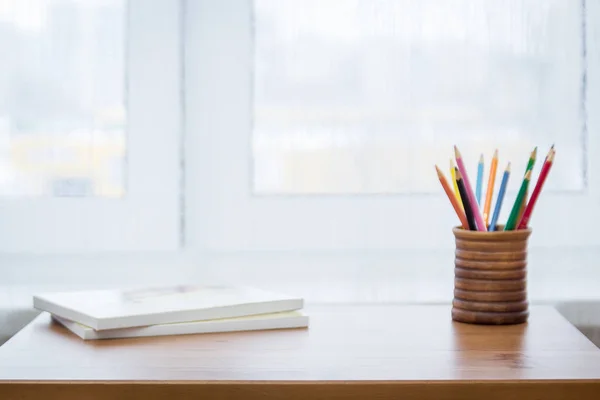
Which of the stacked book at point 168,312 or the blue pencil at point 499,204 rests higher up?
the blue pencil at point 499,204

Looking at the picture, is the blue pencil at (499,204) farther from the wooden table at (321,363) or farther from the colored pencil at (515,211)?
the wooden table at (321,363)

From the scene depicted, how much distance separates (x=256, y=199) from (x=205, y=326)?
1.51 ft

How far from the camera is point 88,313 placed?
2.95 ft

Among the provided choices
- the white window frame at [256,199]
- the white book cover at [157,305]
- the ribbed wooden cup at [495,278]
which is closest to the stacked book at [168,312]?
the white book cover at [157,305]

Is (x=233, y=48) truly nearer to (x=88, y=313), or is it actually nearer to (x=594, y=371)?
(x=88, y=313)

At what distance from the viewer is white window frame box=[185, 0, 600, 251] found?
51.6 inches

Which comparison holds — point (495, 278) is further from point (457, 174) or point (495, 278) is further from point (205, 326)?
point (205, 326)

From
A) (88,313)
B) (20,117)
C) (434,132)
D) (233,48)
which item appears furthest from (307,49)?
(88,313)

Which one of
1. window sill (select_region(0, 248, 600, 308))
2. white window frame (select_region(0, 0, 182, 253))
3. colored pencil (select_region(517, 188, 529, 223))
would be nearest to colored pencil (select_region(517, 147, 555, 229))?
colored pencil (select_region(517, 188, 529, 223))

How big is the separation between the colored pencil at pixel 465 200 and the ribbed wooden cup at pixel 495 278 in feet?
0.06

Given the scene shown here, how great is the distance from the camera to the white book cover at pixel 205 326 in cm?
90

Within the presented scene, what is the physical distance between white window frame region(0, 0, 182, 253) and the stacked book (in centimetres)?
32

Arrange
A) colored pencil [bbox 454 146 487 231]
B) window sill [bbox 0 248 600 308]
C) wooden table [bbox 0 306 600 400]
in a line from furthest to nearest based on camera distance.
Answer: window sill [bbox 0 248 600 308] < colored pencil [bbox 454 146 487 231] < wooden table [bbox 0 306 600 400]

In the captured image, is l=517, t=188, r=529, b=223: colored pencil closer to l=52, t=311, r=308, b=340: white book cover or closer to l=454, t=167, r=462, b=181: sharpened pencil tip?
l=454, t=167, r=462, b=181: sharpened pencil tip
